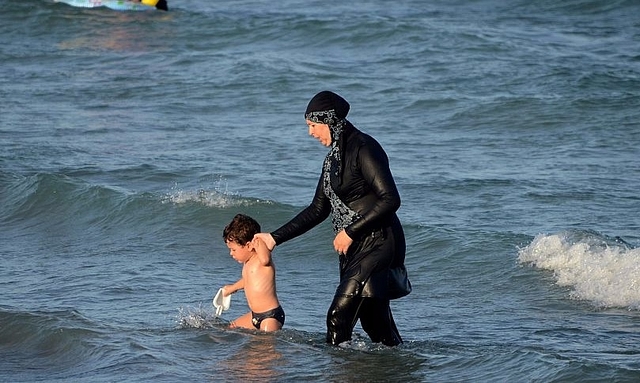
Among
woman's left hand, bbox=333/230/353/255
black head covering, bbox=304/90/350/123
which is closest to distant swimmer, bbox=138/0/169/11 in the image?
black head covering, bbox=304/90/350/123

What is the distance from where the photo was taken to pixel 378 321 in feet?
24.1

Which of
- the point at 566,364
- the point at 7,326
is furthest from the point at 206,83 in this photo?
the point at 566,364

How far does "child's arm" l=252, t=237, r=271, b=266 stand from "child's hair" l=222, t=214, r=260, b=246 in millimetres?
55

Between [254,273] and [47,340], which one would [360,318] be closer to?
[254,273]

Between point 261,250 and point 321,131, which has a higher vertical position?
point 321,131

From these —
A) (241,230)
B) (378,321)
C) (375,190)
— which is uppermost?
(375,190)

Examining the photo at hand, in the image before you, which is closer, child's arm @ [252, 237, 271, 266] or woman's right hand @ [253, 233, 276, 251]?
woman's right hand @ [253, 233, 276, 251]

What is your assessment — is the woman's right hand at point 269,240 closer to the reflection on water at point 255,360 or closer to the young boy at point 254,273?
the young boy at point 254,273

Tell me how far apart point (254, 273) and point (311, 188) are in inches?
243

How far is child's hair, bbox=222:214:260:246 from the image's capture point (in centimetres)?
746

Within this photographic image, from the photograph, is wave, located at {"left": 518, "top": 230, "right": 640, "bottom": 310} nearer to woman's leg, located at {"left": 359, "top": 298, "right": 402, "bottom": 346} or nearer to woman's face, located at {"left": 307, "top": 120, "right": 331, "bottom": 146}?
woman's leg, located at {"left": 359, "top": 298, "right": 402, "bottom": 346}

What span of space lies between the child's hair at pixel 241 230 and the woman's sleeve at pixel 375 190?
84 cm

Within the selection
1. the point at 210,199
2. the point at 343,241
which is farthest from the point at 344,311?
the point at 210,199

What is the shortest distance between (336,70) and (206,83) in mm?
2413
